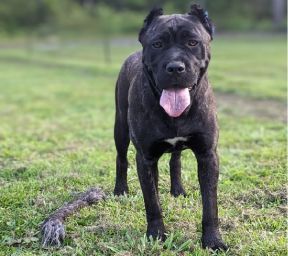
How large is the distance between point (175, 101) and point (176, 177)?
1689 millimetres

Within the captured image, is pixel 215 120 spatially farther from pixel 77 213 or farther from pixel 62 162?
pixel 62 162

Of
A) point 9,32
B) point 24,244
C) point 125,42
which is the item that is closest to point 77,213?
point 24,244

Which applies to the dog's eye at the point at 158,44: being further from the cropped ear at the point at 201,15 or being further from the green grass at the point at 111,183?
the green grass at the point at 111,183

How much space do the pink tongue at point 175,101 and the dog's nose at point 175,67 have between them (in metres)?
0.20

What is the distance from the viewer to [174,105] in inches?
169

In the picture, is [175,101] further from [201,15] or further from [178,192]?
[178,192]

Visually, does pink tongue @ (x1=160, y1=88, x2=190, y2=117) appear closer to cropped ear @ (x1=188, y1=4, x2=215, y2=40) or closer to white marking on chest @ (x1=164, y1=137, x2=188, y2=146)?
white marking on chest @ (x1=164, y1=137, x2=188, y2=146)

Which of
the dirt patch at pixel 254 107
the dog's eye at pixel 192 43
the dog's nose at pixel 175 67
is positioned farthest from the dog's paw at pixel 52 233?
the dirt patch at pixel 254 107

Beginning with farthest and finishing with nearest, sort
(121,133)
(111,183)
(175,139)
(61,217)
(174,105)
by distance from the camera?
(111,183) < (121,133) < (61,217) < (175,139) < (174,105)

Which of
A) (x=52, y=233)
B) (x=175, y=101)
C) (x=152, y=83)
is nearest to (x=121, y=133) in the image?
(x=152, y=83)

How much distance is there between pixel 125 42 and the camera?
43.7m

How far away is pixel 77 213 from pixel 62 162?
2.23m

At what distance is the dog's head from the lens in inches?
165

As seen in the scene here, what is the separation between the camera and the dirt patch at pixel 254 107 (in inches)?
450
